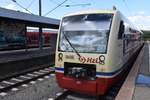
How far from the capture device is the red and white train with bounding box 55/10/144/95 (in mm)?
8078

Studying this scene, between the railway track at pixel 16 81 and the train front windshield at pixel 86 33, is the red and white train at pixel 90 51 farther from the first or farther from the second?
the railway track at pixel 16 81

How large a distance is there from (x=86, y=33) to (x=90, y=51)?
64 centimetres

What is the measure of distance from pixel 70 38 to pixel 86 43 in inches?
25.3

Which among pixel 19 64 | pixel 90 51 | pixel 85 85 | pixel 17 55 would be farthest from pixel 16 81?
pixel 17 55

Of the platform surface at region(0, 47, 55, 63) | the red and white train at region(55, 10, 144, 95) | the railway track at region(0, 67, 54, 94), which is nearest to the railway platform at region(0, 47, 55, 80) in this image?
the platform surface at region(0, 47, 55, 63)

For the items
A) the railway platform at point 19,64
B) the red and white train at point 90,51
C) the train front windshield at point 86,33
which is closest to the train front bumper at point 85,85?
the red and white train at point 90,51

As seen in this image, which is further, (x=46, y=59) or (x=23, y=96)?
(x=46, y=59)

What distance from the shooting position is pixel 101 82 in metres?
8.02

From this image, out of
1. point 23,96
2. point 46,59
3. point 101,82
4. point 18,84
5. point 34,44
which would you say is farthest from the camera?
point 34,44

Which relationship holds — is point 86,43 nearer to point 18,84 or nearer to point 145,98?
point 145,98

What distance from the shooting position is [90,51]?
27.3 ft

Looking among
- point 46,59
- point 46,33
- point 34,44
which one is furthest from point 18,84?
point 46,33

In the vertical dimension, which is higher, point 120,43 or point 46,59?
point 120,43

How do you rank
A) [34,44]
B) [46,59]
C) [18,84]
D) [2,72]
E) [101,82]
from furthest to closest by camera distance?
[34,44], [46,59], [2,72], [18,84], [101,82]
